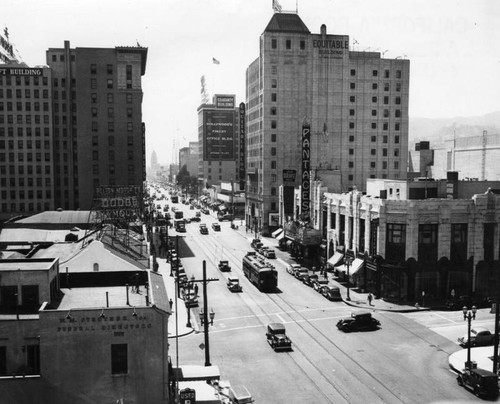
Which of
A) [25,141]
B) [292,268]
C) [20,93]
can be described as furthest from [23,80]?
[292,268]

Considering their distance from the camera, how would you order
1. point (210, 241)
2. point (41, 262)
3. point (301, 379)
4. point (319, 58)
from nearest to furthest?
point (41, 262) < point (301, 379) < point (210, 241) < point (319, 58)

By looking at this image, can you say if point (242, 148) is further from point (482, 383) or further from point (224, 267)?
point (482, 383)

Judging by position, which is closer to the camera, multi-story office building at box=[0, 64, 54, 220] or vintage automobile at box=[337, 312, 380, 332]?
vintage automobile at box=[337, 312, 380, 332]

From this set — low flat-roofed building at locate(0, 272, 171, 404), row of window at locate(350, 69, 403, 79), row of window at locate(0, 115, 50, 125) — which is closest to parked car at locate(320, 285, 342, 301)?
low flat-roofed building at locate(0, 272, 171, 404)

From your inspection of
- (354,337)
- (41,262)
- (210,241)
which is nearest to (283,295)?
(354,337)

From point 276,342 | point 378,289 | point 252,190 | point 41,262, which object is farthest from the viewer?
point 252,190

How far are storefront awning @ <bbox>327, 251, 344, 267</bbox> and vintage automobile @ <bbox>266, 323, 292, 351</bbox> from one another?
98.1 ft

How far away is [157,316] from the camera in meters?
27.5

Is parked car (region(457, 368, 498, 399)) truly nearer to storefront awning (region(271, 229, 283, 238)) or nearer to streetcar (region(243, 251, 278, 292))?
streetcar (region(243, 251, 278, 292))

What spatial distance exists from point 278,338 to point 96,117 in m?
86.6

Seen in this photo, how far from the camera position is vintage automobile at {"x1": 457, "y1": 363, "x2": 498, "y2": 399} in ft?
112

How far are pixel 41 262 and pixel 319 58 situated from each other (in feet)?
311

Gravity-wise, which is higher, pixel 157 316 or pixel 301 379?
pixel 157 316

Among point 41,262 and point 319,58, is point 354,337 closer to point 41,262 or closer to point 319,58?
point 41,262
